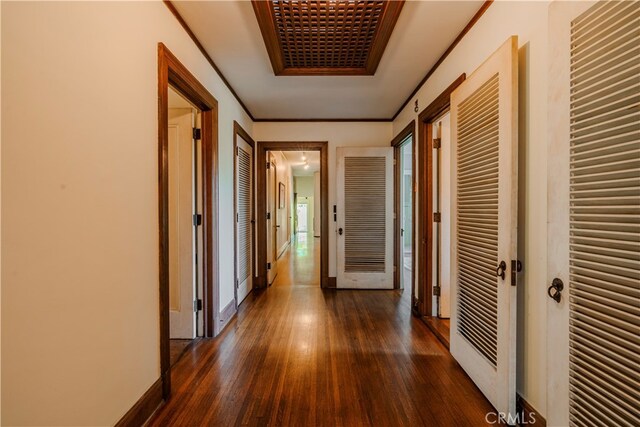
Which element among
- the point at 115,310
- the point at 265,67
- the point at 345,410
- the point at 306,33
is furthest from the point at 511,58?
the point at 115,310

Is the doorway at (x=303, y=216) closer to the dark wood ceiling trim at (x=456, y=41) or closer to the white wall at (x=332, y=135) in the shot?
Result: the white wall at (x=332, y=135)

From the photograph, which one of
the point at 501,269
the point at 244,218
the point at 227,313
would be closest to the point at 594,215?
the point at 501,269

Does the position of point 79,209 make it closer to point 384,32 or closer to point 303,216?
point 384,32

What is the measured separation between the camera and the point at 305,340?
8.41 feet

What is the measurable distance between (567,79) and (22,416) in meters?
2.37

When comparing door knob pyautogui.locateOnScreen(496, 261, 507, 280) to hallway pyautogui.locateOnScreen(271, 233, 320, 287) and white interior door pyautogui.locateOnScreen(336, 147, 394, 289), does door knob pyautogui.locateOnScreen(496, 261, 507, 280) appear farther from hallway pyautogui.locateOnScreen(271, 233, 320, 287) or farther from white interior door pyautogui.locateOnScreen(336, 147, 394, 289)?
hallway pyautogui.locateOnScreen(271, 233, 320, 287)

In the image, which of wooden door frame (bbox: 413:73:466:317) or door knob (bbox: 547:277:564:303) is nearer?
door knob (bbox: 547:277:564:303)

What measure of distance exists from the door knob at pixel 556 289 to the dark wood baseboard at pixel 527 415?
65 cm

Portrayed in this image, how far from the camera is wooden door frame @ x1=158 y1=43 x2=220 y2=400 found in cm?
173

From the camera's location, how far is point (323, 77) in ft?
9.35

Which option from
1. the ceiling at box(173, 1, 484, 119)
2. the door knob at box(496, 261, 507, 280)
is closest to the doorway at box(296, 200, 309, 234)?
the ceiling at box(173, 1, 484, 119)

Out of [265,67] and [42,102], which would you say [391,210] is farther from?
[42,102]

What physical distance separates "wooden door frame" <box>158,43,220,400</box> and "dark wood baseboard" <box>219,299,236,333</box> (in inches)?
6.6

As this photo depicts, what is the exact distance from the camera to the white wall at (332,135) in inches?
169
